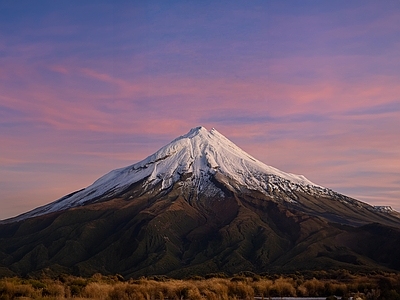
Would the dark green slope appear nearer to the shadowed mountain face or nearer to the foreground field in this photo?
the shadowed mountain face

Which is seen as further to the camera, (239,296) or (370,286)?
(370,286)

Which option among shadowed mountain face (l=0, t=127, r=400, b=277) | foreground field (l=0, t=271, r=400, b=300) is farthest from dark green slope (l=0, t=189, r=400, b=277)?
foreground field (l=0, t=271, r=400, b=300)

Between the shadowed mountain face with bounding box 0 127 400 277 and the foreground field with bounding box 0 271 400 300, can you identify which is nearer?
the foreground field with bounding box 0 271 400 300

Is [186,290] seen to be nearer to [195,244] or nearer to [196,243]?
[195,244]

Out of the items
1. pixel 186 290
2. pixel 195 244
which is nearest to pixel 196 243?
pixel 195 244

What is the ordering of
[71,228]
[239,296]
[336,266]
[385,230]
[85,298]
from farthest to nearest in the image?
[71,228], [385,230], [336,266], [239,296], [85,298]

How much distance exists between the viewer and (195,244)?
172000 mm

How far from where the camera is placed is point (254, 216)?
620 feet

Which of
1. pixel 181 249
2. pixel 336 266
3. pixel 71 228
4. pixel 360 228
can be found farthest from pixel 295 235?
pixel 71 228

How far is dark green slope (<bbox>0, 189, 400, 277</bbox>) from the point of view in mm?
144500

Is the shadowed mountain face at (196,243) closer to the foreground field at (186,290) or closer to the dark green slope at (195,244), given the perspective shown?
the dark green slope at (195,244)

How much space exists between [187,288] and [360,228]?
5702 inches

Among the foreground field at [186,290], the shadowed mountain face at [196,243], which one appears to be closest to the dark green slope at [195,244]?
the shadowed mountain face at [196,243]

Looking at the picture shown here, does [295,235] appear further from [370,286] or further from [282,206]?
[370,286]
